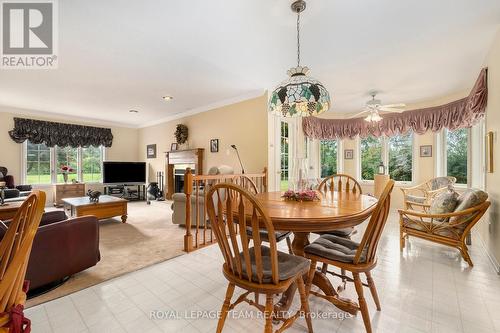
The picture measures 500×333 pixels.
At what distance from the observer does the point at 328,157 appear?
634cm

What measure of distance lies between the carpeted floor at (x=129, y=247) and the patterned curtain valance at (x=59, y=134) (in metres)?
3.24

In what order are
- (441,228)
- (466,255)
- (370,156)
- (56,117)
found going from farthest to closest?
(56,117)
(370,156)
(441,228)
(466,255)

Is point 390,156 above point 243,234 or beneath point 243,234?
above

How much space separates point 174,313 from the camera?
1.67 meters

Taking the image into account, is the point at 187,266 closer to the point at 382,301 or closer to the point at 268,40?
the point at 382,301

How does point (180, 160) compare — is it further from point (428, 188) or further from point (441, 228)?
point (428, 188)

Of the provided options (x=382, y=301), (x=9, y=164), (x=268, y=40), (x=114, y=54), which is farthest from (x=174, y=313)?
(x=9, y=164)

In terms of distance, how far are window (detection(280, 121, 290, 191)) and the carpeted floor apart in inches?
81.0

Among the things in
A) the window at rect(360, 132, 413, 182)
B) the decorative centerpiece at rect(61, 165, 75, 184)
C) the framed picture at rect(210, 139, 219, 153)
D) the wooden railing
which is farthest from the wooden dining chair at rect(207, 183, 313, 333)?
the decorative centerpiece at rect(61, 165, 75, 184)

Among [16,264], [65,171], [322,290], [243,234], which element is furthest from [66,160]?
[322,290]

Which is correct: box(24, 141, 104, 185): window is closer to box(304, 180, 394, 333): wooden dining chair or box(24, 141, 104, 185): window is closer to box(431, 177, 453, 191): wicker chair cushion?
box(304, 180, 394, 333): wooden dining chair

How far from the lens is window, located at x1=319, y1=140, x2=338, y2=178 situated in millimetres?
6273

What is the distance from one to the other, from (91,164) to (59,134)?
115cm

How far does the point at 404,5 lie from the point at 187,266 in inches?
126
